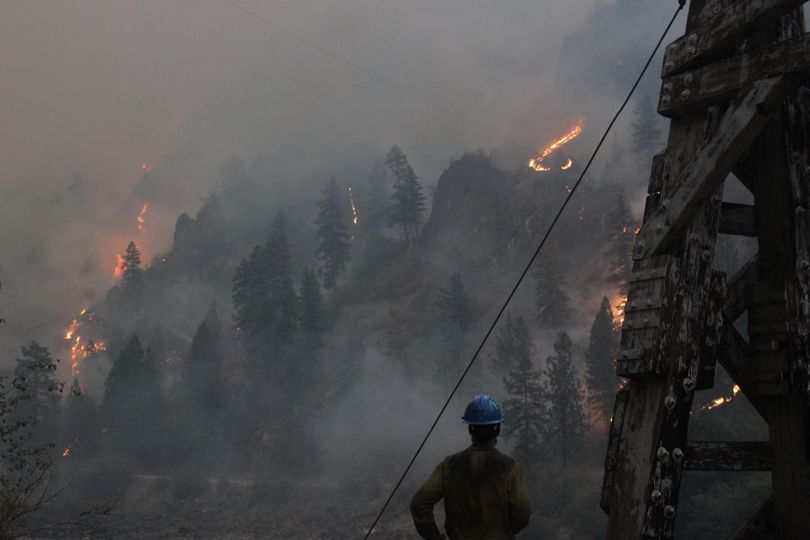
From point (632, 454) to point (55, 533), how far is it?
78.9 metres

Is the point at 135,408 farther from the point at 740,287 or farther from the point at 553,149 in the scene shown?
the point at 740,287

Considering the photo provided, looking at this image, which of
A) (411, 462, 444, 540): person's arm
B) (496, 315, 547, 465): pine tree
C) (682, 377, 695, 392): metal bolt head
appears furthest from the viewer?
(496, 315, 547, 465): pine tree

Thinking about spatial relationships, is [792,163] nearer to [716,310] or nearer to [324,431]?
[716,310]

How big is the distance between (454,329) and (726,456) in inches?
2835

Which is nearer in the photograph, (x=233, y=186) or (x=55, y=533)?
(x=55, y=533)

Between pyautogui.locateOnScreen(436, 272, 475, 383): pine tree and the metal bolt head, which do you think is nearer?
the metal bolt head

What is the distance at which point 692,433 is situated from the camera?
4219 centimetres

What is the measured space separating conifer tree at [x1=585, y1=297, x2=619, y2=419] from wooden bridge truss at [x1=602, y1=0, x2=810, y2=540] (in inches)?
1908

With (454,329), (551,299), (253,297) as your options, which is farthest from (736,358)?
(253,297)

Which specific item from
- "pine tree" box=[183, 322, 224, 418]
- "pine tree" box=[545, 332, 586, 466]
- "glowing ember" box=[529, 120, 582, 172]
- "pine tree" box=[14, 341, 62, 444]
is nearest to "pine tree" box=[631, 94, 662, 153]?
"glowing ember" box=[529, 120, 582, 172]

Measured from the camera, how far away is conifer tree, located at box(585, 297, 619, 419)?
Result: 52.6 m

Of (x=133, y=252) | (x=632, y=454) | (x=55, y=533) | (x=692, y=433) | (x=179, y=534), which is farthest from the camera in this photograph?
(x=133, y=252)

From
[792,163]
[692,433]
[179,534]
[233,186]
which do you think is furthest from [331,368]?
[233,186]

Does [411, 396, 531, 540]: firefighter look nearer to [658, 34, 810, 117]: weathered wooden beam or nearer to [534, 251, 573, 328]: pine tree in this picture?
[658, 34, 810, 117]: weathered wooden beam
